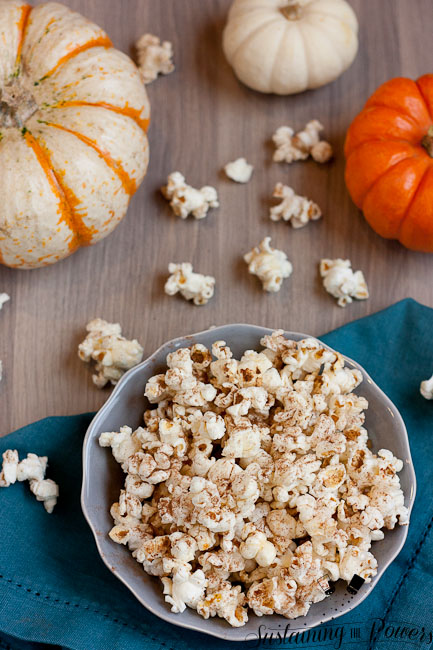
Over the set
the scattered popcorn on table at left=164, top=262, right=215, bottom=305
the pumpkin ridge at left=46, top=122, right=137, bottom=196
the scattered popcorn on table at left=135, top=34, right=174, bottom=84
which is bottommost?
the scattered popcorn on table at left=164, top=262, right=215, bottom=305

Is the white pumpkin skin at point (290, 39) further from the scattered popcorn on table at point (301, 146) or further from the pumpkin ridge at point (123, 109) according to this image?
the pumpkin ridge at point (123, 109)

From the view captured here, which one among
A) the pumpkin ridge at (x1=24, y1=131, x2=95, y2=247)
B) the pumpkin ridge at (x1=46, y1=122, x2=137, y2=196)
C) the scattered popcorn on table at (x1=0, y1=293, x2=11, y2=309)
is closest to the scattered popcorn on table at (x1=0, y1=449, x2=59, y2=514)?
the scattered popcorn on table at (x1=0, y1=293, x2=11, y2=309)

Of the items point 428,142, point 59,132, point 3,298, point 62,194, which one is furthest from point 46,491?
point 428,142

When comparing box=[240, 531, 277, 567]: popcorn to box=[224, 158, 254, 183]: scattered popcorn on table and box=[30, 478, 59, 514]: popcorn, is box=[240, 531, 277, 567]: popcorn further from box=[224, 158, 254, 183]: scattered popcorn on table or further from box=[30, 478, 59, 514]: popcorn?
box=[224, 158, 254, 183]: scattered popcorn on table

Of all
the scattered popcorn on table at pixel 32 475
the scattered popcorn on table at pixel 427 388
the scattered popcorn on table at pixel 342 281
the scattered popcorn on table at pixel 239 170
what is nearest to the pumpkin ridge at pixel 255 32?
the scattered popcorn on table at pixel 239 170

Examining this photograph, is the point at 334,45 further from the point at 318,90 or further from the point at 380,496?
the point at 380,496

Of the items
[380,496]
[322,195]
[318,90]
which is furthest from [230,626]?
[318,90]

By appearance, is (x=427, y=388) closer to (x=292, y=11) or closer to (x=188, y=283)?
(x=188, y=283)
